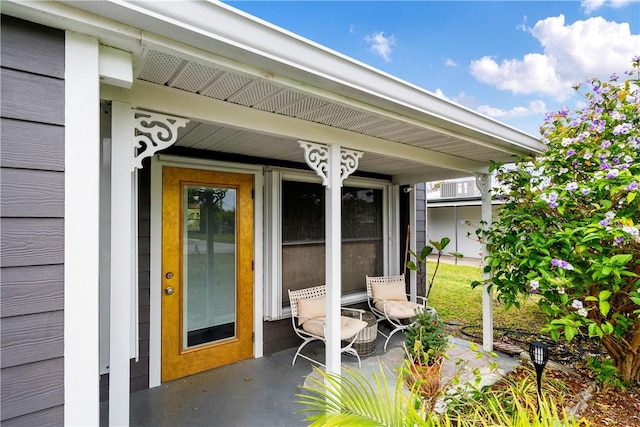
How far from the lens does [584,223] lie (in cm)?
254

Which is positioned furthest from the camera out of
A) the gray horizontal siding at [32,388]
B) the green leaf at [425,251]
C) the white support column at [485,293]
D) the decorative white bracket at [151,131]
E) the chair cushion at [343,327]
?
the green leaf at [425,251]

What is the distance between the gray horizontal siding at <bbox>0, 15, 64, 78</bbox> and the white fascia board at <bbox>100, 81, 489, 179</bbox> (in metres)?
0.42

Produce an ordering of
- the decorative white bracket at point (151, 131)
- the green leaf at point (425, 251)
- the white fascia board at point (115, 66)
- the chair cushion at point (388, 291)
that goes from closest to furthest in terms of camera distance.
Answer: the white fascia board at point (115, 66), the decorative white bracket at point (151, 131), the chair cushion at point (388, 291), the green leaf at point (425, 251)

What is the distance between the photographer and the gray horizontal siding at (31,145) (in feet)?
3.49

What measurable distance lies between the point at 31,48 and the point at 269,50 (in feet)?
2.86

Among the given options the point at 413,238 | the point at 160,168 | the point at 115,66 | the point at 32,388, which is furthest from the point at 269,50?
the point at 413,238

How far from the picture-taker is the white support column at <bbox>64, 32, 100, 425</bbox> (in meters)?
1.15

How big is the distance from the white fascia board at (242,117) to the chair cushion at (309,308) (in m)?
1.95

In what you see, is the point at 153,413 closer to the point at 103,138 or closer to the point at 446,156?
the point at 103,138

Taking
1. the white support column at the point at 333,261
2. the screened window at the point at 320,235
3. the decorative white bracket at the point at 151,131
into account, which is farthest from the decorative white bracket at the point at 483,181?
the decorative white bracket at the point at 151,131

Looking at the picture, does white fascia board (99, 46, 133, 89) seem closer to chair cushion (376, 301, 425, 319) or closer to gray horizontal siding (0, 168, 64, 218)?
gray horizontal siding (0, 168, 64, 218)

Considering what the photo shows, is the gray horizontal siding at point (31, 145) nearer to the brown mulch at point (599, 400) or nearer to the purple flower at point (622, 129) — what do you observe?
the brown mulch at point (599, 400)

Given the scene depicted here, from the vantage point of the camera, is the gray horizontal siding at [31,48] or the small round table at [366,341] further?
the small round table at [366,341]

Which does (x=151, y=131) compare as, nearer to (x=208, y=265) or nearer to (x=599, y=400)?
(x=208, y=265)
